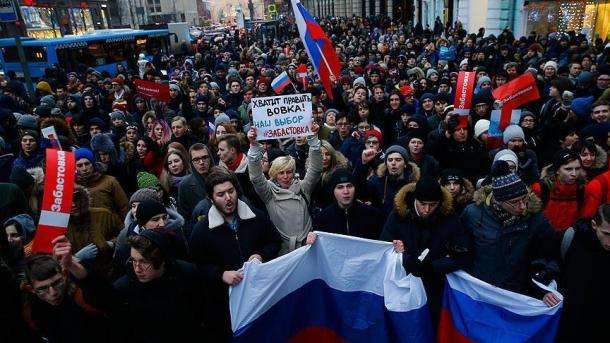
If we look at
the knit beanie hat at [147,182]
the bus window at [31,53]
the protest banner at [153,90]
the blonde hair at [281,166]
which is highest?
the bus window at [31,53]

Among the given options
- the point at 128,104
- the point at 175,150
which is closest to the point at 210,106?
the point at 128,104

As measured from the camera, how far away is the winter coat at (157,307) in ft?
8.77

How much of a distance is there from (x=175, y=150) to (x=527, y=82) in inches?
180

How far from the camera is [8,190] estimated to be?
4.37 metres

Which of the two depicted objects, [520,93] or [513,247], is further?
[520,93]

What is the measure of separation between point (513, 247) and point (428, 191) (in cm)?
66

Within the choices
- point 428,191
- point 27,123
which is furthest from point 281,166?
point 27,123

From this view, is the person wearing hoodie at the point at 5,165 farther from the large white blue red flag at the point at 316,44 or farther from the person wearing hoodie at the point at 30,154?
the large white blue red flag at the point at 316,44

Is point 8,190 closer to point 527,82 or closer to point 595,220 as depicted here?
point 595,220

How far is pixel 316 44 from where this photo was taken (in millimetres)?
7023

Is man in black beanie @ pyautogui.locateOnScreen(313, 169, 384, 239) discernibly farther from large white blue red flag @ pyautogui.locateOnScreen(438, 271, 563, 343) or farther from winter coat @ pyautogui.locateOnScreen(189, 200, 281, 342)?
large white blue red flag @ pyautogui.locateOnScreen(438, 271, 563, 343)

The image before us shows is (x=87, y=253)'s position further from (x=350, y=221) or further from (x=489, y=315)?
(x=489, y=315)

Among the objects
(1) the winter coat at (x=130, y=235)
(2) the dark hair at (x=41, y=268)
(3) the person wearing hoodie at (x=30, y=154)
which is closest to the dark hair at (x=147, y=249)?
(2) the dark hair at (x=41, y=268)

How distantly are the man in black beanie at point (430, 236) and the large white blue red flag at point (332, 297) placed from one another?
13cm
